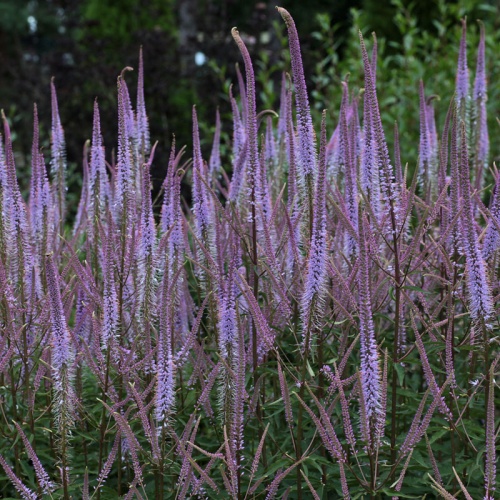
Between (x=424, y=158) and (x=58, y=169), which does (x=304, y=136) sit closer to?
(x=424, y=158)

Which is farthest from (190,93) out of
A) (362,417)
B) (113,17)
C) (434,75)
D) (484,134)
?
(362,417)

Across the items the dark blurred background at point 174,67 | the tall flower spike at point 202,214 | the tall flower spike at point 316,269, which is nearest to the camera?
the tall flower spike at point 316,269

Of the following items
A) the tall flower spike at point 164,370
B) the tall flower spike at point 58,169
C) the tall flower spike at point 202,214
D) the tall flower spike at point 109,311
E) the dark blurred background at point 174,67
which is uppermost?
the dark blurred background at point 174,67

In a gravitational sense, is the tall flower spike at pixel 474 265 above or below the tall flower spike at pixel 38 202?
below

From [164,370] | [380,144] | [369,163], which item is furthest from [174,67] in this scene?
[164,370]

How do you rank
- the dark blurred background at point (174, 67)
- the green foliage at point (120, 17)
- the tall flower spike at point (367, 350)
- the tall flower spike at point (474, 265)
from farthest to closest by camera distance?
the green foliage at point (120, 17) < the dark blurred background at point (174, 67) < the tall flower spike at point (474, 265) < the tall flower spike at point (367, 350)

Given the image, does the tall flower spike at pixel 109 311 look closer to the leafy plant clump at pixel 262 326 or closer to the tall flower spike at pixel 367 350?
the leafy plant clump at pixel 262 326

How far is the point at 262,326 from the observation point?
2.75 metres

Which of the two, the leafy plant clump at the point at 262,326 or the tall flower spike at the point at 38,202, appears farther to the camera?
the tall flower spike at the point at 38,202

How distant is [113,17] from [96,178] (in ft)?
45.2

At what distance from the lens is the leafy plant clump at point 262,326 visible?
108 inches

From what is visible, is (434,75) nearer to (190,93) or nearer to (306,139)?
(190,93)

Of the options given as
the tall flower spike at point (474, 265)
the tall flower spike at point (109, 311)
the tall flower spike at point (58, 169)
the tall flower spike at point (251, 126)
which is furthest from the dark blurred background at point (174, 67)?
the tall flower spike at point (474, 265)

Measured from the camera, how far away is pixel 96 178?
405cm
